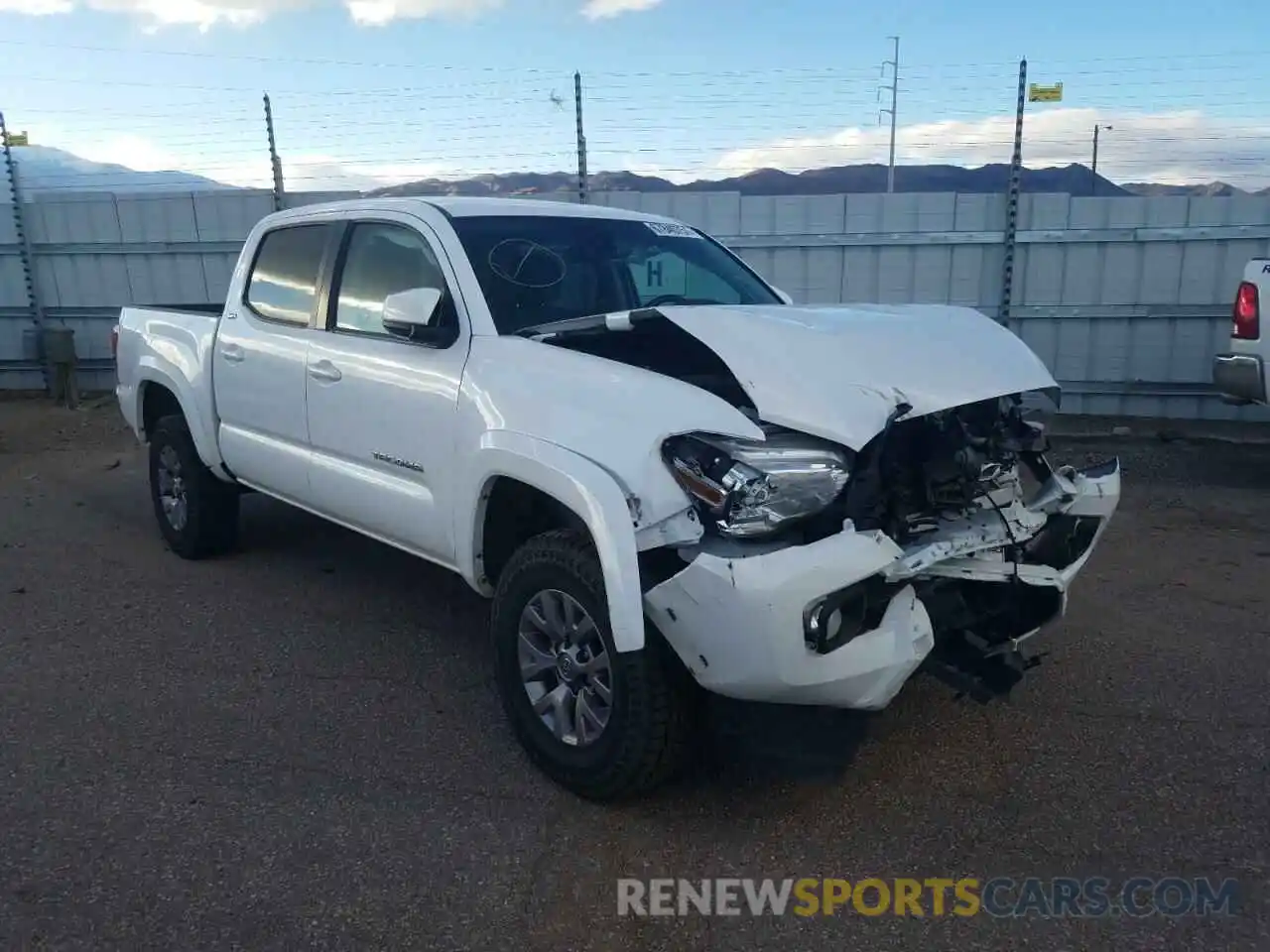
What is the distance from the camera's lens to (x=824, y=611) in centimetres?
280

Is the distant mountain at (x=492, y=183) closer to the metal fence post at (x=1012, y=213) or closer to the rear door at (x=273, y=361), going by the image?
the metal fence post at (x=1012, y=213)

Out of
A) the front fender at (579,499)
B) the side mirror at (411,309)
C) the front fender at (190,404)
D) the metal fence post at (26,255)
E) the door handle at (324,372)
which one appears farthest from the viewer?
the metal fence post at (26,255)

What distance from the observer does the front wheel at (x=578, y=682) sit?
3.09 meters

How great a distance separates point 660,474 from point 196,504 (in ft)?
12.3

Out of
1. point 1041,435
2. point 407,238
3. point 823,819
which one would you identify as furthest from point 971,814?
point 407,238

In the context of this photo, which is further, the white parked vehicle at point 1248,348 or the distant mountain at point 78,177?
the distant mountain at point 78,177

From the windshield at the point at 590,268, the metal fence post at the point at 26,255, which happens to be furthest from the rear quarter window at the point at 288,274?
the metal fence post at the point at 26,255

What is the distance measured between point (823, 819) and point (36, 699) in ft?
10.2

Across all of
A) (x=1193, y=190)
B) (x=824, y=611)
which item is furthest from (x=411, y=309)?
(x=1193, y=190)

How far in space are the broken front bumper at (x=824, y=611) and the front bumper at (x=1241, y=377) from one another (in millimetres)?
5011

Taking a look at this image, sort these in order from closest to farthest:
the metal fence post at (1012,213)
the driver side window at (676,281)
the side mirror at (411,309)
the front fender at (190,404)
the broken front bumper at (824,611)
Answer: the broken front bumper at (824,611) < the side mirror at (411,309) < the driver side window at (676,281) < the front fender at (190,404) < the metal fence post at (1012,213)

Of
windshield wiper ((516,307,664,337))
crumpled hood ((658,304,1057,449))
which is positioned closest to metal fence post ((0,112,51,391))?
windshield wiper ((516,307,664,337))

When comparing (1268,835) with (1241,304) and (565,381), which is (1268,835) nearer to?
(565,381)

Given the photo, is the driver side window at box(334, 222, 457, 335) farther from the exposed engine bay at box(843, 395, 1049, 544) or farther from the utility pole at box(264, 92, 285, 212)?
the utility pole at box(264, 92, 285, 212)
